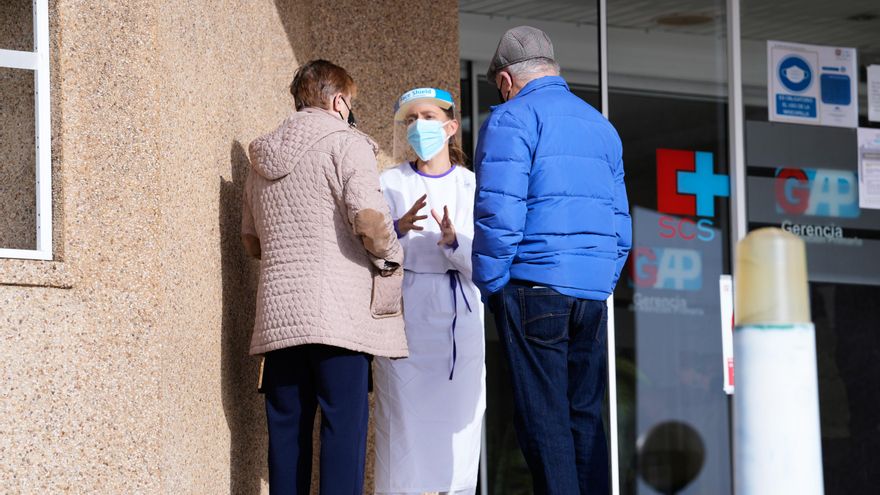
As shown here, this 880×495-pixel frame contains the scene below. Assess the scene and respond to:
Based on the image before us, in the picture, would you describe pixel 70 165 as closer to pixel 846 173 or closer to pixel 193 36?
pixel 193 36

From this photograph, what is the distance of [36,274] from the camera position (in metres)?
4.57

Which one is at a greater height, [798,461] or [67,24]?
[67,24]

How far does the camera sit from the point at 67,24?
4777mm

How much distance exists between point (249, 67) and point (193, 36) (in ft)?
2.22

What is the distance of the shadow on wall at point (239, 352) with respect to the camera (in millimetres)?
5527

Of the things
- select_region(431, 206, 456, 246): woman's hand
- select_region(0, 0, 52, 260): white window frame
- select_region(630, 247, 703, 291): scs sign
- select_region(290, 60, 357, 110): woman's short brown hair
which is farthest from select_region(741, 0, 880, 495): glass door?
select_region(0, 0, 52, 260): white window frame

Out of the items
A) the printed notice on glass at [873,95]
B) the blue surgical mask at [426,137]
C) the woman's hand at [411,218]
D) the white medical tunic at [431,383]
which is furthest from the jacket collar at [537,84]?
the printed notice on glass at [873,95]

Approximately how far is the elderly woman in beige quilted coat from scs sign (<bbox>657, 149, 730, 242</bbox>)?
10.6 ft

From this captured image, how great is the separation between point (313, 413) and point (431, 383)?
75 cm

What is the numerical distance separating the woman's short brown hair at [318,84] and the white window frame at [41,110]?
3.27 ft

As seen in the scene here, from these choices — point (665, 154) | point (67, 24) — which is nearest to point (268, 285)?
point (67, 24)

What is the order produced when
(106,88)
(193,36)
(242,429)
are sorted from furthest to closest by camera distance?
(242,429) < (193,36) < (106,88)

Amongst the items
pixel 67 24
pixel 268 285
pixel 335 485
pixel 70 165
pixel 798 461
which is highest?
pixel 67 24

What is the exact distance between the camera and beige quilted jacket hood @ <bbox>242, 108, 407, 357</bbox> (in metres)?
4.91
